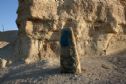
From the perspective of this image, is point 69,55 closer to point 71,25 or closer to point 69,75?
point 69,75

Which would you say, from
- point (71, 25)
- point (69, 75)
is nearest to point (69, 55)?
point (69, 75)

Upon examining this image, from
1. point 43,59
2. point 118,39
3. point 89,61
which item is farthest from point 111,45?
point 43,59

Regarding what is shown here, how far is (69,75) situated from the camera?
520 inches

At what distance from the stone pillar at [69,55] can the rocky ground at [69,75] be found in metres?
0.29

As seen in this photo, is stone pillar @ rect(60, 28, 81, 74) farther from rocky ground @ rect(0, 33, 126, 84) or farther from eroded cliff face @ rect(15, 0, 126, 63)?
eroded cliff face @ rect(15, 0, 126, 63)

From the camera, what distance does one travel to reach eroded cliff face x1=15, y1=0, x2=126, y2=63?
54.4ft

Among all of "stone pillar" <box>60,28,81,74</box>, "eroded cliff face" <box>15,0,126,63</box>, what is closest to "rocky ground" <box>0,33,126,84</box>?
"stone pillar" <box>60,28,81,74</box>

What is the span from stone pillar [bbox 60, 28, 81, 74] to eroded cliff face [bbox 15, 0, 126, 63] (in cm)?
274

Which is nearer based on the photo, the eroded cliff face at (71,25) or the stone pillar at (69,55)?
the stone pillar at (69,55)

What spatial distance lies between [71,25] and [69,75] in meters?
4.28

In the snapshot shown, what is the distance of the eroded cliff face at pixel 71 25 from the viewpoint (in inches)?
653

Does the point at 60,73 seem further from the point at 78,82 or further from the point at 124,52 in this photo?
the point at 124,52

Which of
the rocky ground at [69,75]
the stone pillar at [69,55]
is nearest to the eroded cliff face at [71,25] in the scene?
the rocky ground at [69,75]

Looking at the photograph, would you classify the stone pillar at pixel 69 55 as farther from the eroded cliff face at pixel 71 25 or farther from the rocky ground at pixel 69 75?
the eroded cliff face at pixel 71 25
